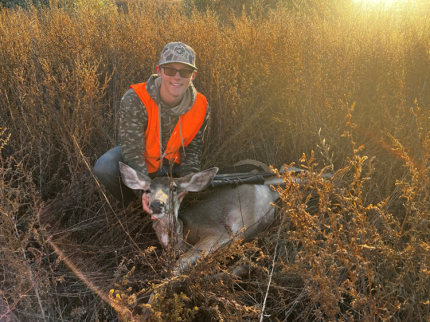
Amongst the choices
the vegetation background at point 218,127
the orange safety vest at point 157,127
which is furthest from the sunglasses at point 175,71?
the vegetation background at point 218,127

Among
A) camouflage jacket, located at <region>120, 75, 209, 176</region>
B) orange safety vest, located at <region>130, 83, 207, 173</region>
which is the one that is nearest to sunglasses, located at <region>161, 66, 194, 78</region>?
camouflage jacket, located at <region>120, 75, 209, 176</region>

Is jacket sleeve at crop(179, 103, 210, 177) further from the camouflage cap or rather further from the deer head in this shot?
the camouflage cap

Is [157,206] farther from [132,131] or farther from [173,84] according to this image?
[173,84]

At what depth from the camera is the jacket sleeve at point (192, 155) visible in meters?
3.20

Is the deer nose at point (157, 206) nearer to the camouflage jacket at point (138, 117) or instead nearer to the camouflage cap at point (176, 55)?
the camouflage jacket at point (138, 117)

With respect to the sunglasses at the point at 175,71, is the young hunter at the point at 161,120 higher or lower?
lower

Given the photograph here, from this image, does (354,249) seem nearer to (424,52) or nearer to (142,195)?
(142,195)

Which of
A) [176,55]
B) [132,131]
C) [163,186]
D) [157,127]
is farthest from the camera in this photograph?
[157,127]

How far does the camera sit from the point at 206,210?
3162 millimetres

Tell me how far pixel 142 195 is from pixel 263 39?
285cm

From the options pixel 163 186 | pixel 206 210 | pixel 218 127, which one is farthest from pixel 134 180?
pixel 218 127

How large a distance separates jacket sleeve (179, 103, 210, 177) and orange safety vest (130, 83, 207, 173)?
56 mm

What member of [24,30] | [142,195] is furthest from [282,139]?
[24,30]

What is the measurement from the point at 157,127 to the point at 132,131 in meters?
0.25
